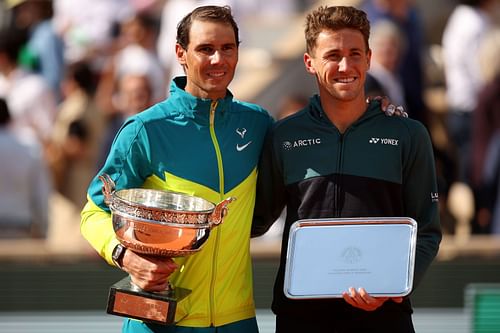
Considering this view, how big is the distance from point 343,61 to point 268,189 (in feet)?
1.91

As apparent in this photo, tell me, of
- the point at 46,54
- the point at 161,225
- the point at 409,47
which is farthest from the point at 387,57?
the point at 161,225

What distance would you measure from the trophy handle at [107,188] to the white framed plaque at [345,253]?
2.11 feet

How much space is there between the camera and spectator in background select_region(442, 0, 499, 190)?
8.99 m

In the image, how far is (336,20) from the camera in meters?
4.60

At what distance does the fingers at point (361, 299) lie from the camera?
437 centimetres

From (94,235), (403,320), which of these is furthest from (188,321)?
(403,320)

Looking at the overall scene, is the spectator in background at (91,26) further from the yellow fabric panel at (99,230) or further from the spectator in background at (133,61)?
the yellow fabric panel at (99,230)

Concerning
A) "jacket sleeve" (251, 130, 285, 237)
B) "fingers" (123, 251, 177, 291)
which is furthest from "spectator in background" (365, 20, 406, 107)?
"fingers" (123, 251, 177, 291)

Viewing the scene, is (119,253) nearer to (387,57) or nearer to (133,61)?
(387,57)

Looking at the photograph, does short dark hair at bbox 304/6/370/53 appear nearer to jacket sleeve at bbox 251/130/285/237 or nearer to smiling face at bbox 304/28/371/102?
smiling face at bbox 304/28/371/102

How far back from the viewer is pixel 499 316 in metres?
7.31

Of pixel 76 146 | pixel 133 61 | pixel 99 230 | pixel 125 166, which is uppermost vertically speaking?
pixel 133 61

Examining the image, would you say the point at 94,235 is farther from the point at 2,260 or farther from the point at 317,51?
the point at 2,260

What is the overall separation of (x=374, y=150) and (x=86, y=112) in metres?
5.05
